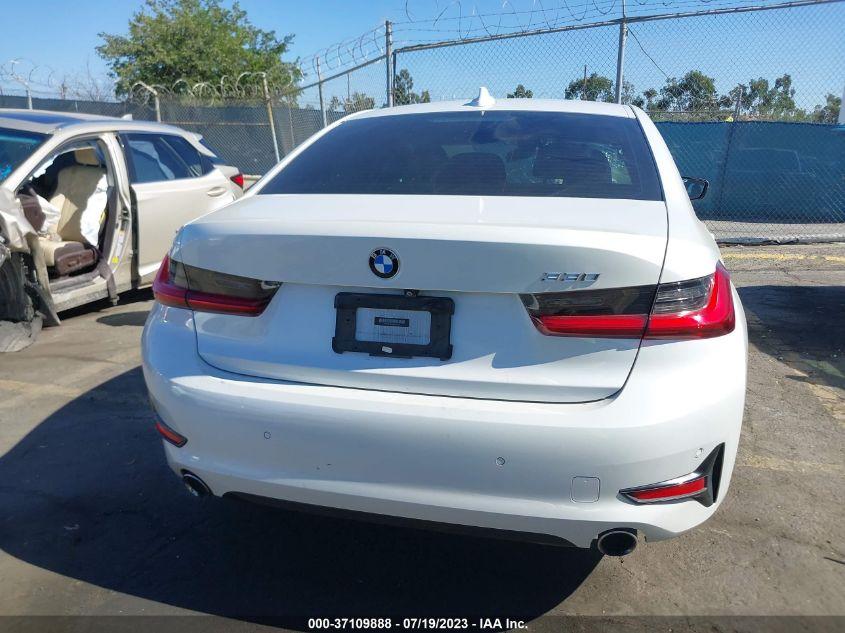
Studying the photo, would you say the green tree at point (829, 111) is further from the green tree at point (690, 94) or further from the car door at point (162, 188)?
the car door at point (162, 188)

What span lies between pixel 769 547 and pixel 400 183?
6.67ft

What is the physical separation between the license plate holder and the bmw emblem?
8 cm

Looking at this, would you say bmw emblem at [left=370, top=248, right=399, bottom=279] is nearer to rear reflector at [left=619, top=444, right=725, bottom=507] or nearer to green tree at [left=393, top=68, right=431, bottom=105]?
rear reflector at [left=619, top=444, right=725, bottom=507]

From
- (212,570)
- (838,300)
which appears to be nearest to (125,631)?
(212,570)

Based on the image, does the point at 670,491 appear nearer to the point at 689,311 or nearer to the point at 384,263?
the point at 689,311

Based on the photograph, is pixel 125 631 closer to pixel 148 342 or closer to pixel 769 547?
pixel 148 342

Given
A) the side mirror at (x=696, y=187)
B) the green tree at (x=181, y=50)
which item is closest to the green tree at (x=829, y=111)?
the side mirror at (x=696, y=187)

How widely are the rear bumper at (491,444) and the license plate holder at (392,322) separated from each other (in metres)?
0.14

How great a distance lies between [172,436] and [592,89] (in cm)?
802

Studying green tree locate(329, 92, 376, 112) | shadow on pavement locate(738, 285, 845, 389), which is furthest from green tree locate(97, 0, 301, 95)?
shadow on pavement locate(738, 285, 845, 389)

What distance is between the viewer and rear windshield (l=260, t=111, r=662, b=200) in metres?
2.40

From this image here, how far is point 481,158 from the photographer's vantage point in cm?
264

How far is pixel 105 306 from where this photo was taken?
6.24m

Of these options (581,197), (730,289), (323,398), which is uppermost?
(581,197)
